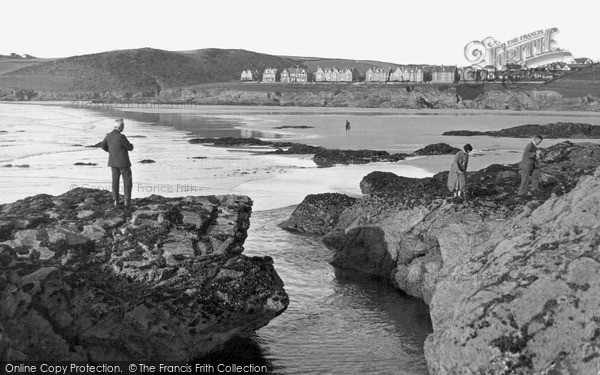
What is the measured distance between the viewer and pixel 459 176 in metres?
16.9

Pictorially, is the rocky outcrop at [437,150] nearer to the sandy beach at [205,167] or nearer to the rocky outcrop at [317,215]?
the sandy beach at [205,167]

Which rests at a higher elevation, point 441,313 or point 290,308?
point 441,313

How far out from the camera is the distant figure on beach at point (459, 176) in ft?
54.2

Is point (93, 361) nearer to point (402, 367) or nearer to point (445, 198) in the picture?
point (402, 367)

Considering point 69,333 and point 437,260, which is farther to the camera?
point 437,260

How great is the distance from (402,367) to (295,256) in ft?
25.0

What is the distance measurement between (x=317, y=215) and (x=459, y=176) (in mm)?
6201

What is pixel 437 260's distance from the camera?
15.5 m

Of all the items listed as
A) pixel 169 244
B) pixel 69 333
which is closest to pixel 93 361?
pixel 69 333

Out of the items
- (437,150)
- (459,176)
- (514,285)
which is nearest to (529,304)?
(514,285)

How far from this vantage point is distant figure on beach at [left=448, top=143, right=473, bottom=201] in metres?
16.5

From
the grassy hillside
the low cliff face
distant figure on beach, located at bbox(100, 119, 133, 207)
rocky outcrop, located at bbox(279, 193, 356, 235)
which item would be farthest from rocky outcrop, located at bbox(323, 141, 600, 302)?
the grassy hillside

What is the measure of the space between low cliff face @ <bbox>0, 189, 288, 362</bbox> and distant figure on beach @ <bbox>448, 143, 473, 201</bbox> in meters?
6.05

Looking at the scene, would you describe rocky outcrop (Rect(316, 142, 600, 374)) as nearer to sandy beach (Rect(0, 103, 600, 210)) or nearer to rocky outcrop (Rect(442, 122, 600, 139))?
sandy beach (Rect(0, 103, 600, 210))
